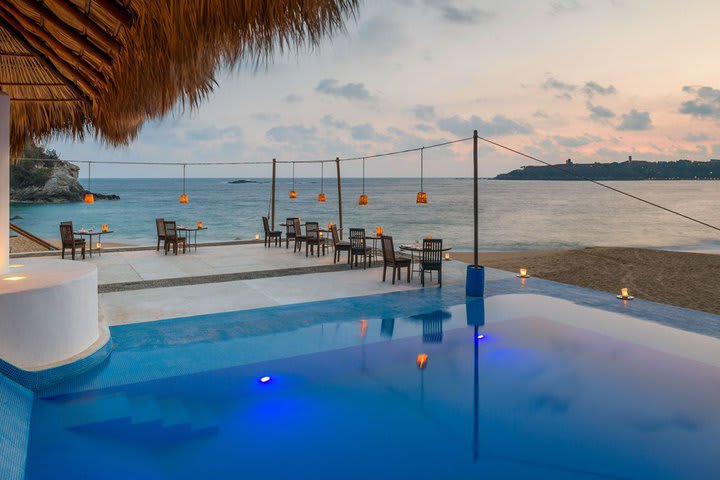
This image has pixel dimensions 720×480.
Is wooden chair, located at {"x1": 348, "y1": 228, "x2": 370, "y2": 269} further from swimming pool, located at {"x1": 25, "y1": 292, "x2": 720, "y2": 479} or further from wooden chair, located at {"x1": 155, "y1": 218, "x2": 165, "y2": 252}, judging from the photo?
wooden chair, located at {"x1": 155, "y1": 218, "x2": 165, "y2": 252}

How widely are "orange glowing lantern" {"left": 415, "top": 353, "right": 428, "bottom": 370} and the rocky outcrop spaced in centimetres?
5762

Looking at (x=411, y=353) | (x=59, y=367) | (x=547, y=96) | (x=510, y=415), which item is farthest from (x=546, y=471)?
(x=547, y=96)

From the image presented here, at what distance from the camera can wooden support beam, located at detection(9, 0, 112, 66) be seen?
3.02m

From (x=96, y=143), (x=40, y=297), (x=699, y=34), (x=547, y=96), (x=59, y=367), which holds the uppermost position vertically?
(x=547, y=96)

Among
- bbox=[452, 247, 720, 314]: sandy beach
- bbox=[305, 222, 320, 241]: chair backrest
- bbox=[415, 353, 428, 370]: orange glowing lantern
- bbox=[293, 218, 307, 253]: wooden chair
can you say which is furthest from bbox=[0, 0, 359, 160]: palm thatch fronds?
bbox=[452, 247, 720, 314]: sandy beach

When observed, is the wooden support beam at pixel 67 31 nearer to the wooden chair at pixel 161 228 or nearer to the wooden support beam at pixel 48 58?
the wooden support beam at pixel 48 58

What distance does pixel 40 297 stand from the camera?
4172 mm

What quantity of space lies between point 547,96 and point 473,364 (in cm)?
2827

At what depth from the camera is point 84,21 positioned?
3.07 m

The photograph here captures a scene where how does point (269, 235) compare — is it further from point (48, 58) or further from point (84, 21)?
point (84, 21)

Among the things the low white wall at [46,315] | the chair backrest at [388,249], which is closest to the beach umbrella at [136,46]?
the low white wall at [46,315]

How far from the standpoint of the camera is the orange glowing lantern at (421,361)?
503 centimetres

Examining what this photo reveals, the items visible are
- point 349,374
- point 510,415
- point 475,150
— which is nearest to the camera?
point 510,415

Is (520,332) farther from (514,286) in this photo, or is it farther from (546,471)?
(546,471)
